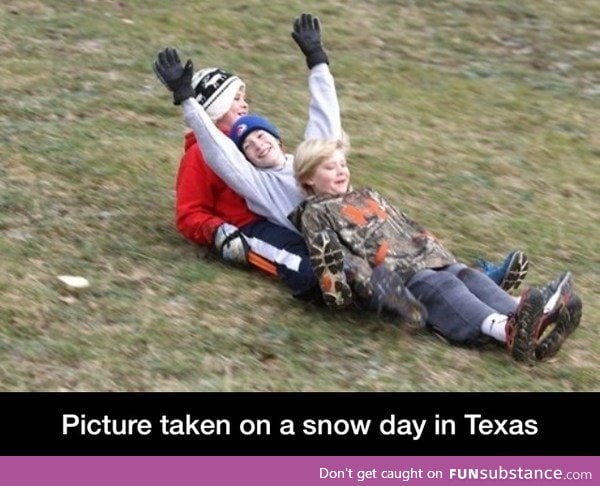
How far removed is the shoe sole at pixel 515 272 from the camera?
19.8ft

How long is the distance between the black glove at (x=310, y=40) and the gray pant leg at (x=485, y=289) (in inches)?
56.5

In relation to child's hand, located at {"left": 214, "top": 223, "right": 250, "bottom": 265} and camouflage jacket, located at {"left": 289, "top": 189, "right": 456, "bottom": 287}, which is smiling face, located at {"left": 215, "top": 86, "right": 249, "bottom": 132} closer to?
child's hand, located at {"left": 214, "top": 223, "right": 250, "bottom": 265}

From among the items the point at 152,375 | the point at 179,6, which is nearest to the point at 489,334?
the point at 152,375

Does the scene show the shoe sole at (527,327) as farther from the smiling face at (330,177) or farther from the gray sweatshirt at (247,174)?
the gray sweatshirt at (247,174)

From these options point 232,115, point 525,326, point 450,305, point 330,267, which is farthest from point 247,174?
point 525,326

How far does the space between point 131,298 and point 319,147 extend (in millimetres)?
1063

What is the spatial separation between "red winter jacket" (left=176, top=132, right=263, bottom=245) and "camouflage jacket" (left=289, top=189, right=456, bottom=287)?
47 cm

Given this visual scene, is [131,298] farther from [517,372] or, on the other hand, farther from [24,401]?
[517,372]

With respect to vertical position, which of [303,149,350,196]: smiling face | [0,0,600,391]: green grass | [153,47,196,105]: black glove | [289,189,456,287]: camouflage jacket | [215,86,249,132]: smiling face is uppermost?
[153,47,196,105]: black glove

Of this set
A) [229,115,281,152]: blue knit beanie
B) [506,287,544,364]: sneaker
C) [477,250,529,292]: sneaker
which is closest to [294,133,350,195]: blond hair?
[229,115,281,152]: blue knit beanie

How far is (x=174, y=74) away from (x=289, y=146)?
225 centimetres

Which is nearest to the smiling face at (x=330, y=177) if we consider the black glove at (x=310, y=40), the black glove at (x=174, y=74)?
the black glove at (x=174, y=74)

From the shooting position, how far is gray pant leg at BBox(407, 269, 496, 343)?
5.60 metres

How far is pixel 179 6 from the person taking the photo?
1080 cm
